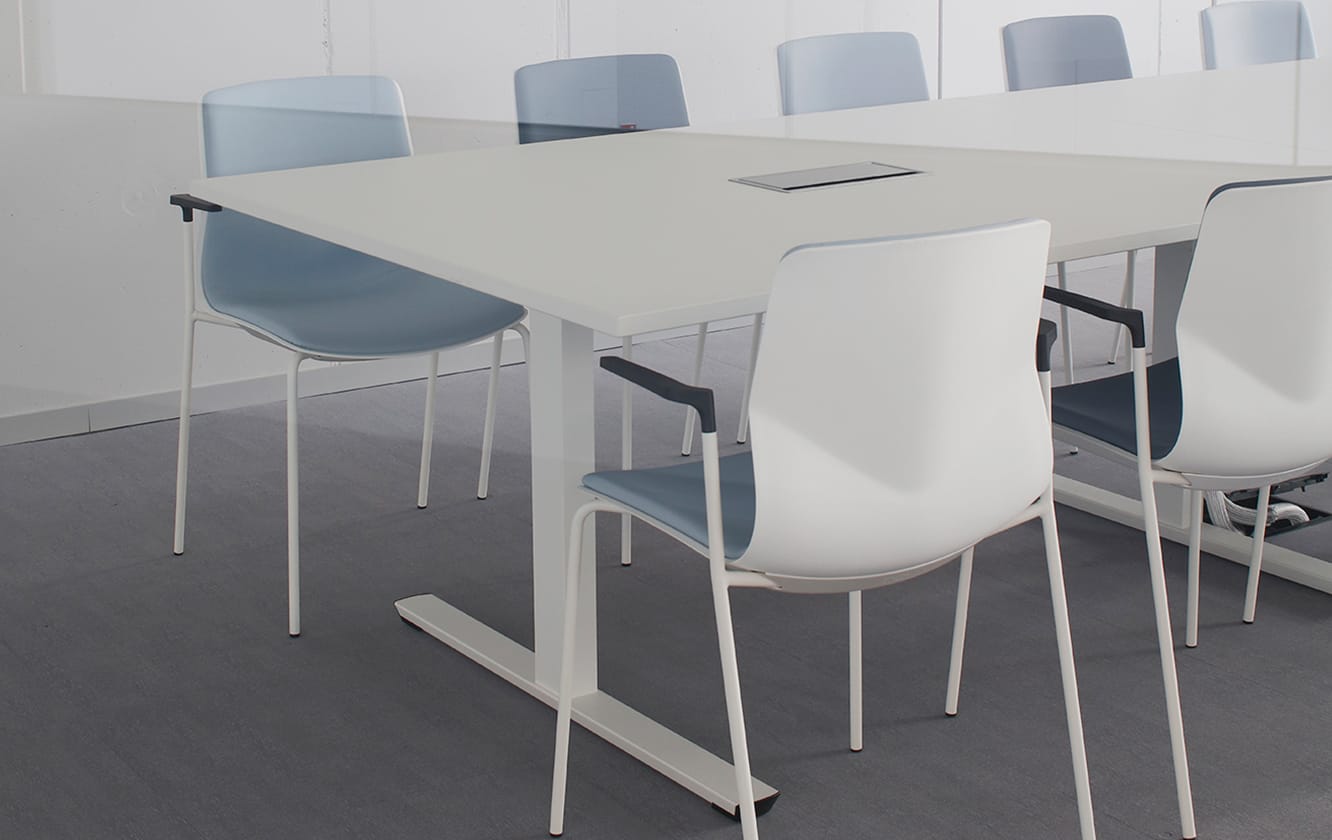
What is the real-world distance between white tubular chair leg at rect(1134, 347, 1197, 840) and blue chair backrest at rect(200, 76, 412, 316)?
5.51 ft

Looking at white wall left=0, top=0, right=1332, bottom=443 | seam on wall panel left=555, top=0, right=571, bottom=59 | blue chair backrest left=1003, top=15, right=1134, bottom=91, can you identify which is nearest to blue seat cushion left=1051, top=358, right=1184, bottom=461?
white wall left=0, top=0, right=1332, bottom=443

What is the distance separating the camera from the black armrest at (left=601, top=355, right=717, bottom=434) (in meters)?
1.79

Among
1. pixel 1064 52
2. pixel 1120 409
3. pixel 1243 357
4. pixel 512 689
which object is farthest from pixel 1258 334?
pixel 1064 52

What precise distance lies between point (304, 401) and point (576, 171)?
161 centimetres

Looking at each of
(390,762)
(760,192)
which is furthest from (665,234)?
(390,762)

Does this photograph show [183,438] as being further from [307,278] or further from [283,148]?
[283,148]

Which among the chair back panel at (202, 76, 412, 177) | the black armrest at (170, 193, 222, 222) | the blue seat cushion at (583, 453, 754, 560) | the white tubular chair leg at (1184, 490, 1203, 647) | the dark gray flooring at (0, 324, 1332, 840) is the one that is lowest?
the dark gray flooring at (0, 324, 1332, 840)

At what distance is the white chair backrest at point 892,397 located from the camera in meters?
1.71

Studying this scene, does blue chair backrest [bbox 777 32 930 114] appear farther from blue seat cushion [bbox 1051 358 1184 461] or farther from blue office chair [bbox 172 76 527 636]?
blue seat cushion [bbox 1051 358 1184 461]

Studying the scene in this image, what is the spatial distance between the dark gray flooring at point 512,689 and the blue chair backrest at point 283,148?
0.53 meters

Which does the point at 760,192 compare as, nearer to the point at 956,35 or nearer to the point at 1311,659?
the point at 1311,659

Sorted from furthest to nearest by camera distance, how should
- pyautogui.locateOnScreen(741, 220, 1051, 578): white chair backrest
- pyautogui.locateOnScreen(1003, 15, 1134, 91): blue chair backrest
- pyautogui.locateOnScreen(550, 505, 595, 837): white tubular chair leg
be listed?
1. pyautogui.locateOnScreen(1003, 15, 1134, 91): blue chair backrest
2. pyautogui.locateOnScreen(550, 505, 595, 837): white tubular chair leg
3. pyautogui.locateOnScreen(741, 220, 1051, 578): white chair backrest

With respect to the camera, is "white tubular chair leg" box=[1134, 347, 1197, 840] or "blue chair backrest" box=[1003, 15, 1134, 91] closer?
"white tubular chair leg" box=[1134, 347, 1197, 840]

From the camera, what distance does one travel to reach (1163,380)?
2.71 meters
